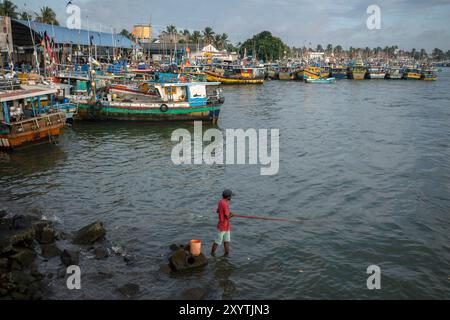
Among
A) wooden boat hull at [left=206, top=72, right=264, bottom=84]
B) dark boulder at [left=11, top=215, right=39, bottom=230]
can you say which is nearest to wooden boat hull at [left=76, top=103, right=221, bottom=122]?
dark boulder at [left=11, top=215, right=39, bottom=230]

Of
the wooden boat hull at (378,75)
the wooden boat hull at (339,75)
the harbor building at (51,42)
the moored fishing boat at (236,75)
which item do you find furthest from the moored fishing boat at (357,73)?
the harbor building at (51,42)

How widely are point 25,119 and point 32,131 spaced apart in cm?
96

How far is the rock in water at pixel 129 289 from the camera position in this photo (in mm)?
9617

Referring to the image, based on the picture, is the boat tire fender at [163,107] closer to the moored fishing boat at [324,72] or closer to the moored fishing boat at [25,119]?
the moored fishing boat at [25,119]

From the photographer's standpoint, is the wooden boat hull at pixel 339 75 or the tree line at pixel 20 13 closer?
the tree line at pixel 20 13

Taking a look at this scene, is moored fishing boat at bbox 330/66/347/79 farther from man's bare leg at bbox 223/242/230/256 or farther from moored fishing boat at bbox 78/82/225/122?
man's bare leg at bbox 223/242/230/256

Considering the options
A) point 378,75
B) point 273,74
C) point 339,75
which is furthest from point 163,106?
point 378,75

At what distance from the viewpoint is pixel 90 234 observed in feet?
39.8

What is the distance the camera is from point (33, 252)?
11070 millimetres

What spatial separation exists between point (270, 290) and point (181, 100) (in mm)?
23314

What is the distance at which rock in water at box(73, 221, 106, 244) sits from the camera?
12055 millimetres

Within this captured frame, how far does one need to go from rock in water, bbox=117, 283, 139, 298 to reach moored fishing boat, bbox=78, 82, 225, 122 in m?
22.2

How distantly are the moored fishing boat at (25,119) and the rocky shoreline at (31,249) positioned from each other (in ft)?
29.2

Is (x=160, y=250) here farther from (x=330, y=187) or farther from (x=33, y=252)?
(x=330, y=187)
